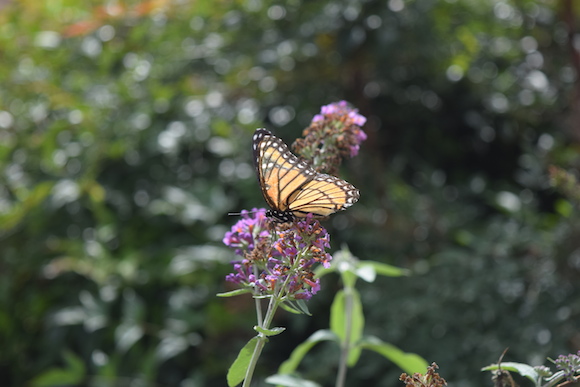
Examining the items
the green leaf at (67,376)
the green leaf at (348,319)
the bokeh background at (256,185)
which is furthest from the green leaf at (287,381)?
the green leaf at (67,376)

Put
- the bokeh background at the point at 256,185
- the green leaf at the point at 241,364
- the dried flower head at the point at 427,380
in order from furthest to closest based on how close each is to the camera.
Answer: the bokeh background at the point at 256,185 → the green leaf at the point at 241,364 → the dried flower head at the point at 427,380

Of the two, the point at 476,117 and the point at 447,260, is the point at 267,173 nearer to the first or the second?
the point at 447,260

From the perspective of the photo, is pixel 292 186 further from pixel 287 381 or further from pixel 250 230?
pixel 287 381

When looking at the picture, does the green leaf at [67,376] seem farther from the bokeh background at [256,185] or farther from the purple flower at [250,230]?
the purple flower at [250,230]

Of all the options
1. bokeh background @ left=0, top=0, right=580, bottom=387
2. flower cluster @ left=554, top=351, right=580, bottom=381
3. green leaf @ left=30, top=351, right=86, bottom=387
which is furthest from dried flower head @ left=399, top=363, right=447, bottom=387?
green leaf @ left=30, top=351, right=86, bottom=387

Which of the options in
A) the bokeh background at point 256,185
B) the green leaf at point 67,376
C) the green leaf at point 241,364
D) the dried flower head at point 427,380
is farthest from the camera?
the green leaf at point 67,376

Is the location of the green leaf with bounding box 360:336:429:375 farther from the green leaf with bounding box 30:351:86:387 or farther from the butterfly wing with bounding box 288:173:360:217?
the green leaf with bounding box 30:351:86:387

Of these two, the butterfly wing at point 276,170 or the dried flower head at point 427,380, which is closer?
the dried flower head at point 427,380

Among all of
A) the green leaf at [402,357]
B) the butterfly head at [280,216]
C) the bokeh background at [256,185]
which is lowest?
the bokeh background at [256,185]
